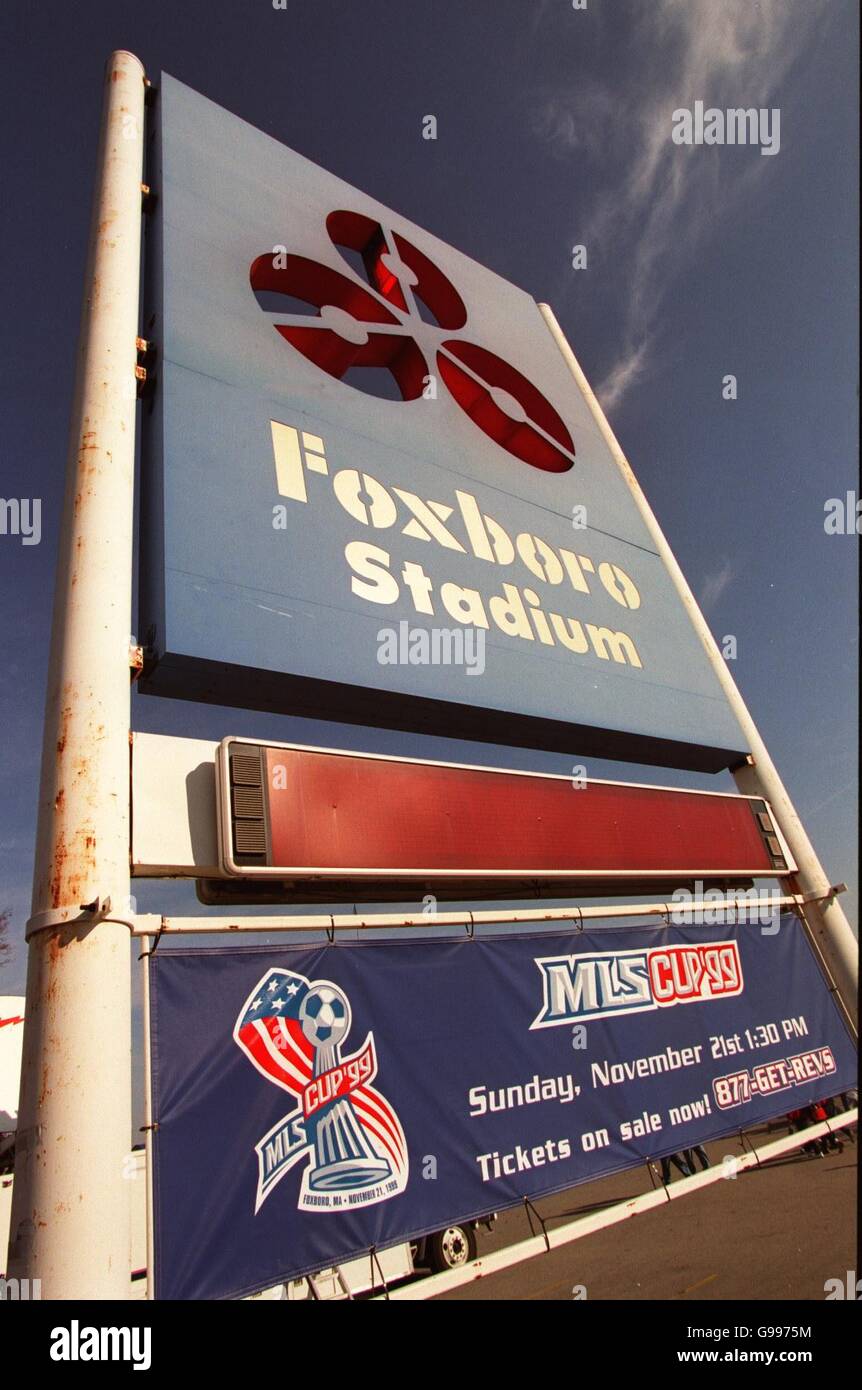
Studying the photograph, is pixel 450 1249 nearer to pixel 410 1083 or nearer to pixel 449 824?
pixel 410 1083

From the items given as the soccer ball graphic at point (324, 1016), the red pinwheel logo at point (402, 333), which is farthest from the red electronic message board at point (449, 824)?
the red pinwheel logo at point (402, 333)

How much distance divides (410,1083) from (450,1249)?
7400 mm

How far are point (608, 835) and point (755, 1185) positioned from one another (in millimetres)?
13226

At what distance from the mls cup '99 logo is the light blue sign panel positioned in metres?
1.76

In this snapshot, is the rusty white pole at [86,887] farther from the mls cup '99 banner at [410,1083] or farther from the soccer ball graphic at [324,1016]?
the soccer ball graphic at [324,1016]

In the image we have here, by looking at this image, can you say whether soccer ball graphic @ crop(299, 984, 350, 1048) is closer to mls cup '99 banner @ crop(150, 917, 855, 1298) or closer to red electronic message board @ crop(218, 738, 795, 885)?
mls cup '99 banner @ crop(150, 917, 855, 1298)

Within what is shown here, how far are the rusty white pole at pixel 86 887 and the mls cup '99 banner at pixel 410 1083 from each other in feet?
0.90

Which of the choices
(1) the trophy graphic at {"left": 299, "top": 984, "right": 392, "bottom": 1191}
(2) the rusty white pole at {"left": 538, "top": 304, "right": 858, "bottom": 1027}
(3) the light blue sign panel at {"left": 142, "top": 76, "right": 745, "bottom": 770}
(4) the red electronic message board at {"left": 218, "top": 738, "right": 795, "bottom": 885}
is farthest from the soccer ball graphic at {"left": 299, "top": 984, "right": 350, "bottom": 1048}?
(2) the rusty white pole at {"left": 538, "top": 304, "right": 858, "bottom": 1027}

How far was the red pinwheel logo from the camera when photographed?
269 inches

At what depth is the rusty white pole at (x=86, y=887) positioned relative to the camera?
2738 millimetres

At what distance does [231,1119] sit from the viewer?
3.28 m

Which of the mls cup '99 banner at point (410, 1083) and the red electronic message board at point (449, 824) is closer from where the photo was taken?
the mls cup '99 banner at point (410, 1083)

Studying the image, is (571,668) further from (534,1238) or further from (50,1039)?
(50,1039)
